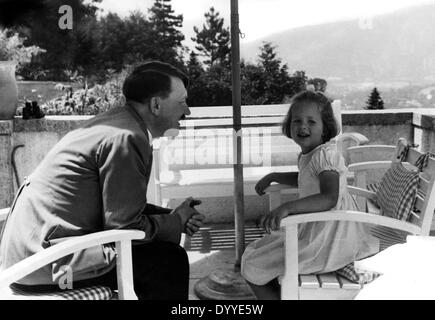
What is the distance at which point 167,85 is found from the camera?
1.84m

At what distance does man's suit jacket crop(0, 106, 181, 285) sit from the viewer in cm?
165

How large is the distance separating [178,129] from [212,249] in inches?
43.3

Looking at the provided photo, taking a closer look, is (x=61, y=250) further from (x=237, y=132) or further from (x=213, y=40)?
(x=213, y=40)

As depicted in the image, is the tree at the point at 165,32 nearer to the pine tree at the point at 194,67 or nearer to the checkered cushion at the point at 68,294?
the pine tree at the point at 194,67

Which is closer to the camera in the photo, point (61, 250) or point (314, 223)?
point (61, 250)

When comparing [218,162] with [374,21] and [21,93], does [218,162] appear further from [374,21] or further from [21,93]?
[374,21]

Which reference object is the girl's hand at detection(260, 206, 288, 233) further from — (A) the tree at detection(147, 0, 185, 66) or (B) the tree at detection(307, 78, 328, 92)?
(A) the tree at detection(147, 0, 185, 66)

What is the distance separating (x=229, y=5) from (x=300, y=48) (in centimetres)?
37

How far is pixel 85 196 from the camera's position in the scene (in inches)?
66.2

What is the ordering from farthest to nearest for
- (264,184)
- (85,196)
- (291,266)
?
(264,184)
(291,266)
(85,196)

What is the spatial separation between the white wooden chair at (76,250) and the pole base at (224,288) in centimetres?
82

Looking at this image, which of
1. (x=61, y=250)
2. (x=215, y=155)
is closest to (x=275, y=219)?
(x=61, y=250)

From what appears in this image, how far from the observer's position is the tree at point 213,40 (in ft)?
7.34
